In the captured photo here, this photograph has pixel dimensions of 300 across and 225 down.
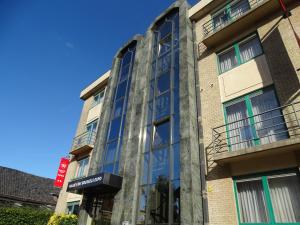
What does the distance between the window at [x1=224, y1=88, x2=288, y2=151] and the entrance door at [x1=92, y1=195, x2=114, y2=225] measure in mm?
7972

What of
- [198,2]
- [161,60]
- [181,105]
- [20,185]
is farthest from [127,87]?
[20,185]

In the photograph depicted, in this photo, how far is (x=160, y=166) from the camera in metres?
11.4

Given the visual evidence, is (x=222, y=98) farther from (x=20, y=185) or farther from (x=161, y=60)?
(x=20, y=185)

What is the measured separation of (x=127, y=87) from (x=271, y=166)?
11.9 meters

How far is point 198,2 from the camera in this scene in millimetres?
15859

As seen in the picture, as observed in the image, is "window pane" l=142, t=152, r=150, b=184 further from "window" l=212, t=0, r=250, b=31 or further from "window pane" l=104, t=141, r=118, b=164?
"window" l=212, t=0, r=250, b=31

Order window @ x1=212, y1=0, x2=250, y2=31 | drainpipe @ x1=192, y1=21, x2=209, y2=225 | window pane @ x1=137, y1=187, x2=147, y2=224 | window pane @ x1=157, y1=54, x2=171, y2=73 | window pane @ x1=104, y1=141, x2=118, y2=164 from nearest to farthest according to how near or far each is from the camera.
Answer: drainpipe @ x1=192, y1=21, x2=209, y2=225 → window pane @ x1=137, y1=187, x2=147, y2=224 → window @ x1=212, y1=0, x2=250, y2=31 → window pane @ x1=157, y1=54, x2=171, y2=73 → window pane @ x1=104, y1=141, x2=118, y2=164

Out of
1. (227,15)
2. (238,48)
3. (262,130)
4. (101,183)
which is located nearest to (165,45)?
(227,15)

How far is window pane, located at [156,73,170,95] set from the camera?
543 inches

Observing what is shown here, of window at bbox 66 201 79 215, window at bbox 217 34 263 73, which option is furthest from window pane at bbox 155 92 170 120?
window at bbox 66 201 79 215

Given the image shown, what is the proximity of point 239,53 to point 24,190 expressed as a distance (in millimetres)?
32823

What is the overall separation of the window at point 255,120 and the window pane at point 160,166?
10.6 feet

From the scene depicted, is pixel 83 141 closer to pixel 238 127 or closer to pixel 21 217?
pixel 21 217

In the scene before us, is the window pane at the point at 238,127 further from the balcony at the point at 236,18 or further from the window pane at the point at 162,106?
the balcony at the point at 236,18
